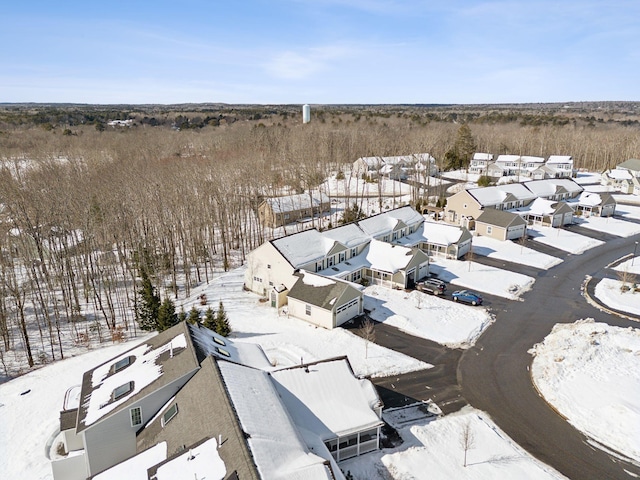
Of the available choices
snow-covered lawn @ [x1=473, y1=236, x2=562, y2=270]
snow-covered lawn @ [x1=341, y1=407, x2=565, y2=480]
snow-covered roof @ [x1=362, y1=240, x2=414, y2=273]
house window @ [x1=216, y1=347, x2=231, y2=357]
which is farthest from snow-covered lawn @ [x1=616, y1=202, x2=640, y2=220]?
house window @ [x1=216, y1=347, x2=231, y2=357]

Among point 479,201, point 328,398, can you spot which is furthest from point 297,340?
point 479,201

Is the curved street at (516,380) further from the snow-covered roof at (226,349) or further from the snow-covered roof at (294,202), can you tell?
the snow-covered roof at (294,202)

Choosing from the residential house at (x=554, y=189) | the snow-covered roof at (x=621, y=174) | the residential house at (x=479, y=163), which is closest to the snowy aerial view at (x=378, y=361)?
the residential house at (x=554, y=189)

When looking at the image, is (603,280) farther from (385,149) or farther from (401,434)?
(385,149)

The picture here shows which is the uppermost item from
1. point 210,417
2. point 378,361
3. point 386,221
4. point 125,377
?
point 386,221

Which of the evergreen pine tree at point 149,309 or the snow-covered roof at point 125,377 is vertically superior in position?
the snow-covered roof at point 125,377

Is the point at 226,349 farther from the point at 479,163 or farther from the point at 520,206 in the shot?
the point at 479,163

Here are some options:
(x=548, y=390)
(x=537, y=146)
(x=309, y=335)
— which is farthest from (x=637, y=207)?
(x=309, y=335)
